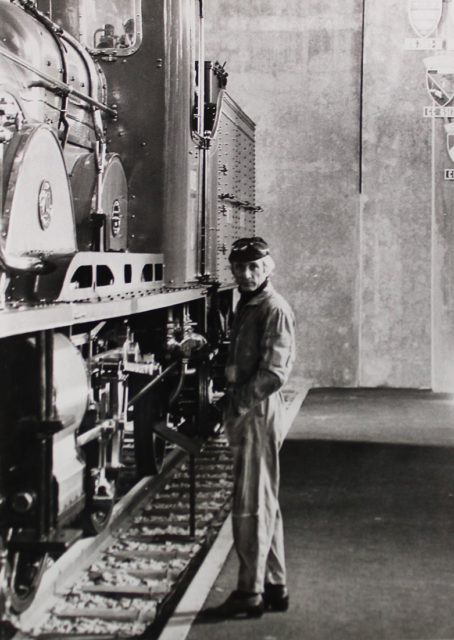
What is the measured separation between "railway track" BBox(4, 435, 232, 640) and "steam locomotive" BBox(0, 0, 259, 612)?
0.70 ft

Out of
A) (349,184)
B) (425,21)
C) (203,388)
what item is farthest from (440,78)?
(203,388)

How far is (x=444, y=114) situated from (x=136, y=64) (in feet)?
22.4

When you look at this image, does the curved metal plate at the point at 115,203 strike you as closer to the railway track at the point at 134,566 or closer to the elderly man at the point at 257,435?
the elderly man at the point at 257,435

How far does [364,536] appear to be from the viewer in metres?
5.21

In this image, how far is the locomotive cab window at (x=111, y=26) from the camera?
18.9ft

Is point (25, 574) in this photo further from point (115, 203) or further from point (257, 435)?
point (115, 203)

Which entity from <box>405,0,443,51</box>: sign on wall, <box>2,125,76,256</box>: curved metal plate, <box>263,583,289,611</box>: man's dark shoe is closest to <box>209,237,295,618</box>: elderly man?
<box>263,583,289,611</box>: man's dark shoe

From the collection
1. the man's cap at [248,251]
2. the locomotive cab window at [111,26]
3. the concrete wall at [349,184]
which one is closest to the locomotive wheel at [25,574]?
the man's cap at [248,251]

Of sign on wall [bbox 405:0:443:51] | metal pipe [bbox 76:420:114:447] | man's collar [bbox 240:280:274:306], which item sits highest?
sign on wall [bbox 405:0:443:51]

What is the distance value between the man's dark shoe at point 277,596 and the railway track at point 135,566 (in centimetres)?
48

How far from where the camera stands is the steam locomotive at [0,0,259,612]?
12.1 feet

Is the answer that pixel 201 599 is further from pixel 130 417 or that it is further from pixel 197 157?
pixel 197 157

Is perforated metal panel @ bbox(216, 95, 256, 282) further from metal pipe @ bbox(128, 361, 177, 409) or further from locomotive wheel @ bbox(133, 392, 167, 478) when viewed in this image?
locomotive wheel @ bbox(133, 392, 167, 478)

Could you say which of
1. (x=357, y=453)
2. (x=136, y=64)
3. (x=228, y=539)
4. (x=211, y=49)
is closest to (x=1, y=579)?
(x=228, y=539)
